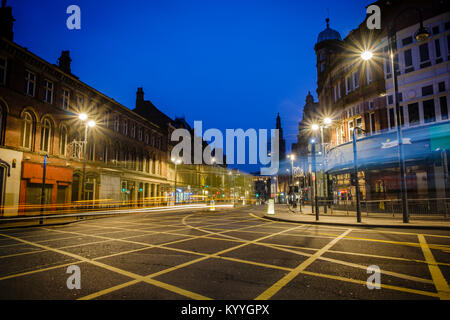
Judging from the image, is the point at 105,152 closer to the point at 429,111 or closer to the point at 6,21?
the point at 6,21

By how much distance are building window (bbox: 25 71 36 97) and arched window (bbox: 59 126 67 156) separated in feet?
13.1

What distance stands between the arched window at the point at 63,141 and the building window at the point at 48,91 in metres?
2.75

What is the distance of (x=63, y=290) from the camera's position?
12.9 feet

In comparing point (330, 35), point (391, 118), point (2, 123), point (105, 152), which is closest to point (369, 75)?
point (391, 118)

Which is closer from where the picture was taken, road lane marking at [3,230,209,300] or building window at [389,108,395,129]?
road lane marking at [3,230,209,300]

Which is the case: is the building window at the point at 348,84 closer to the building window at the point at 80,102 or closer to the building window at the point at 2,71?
the building window at the point at 80,102

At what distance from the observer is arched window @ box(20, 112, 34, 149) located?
2053 cm

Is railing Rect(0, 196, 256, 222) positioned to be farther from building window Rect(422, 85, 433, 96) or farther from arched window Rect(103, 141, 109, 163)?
building window Rect(422, 85, 433, 96)

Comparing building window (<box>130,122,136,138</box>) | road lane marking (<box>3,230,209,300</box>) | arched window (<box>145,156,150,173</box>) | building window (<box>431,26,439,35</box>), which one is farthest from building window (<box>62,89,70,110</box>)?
building window (<box>431,26,439,35</box>)

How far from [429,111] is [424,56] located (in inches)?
173

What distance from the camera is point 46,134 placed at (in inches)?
893
